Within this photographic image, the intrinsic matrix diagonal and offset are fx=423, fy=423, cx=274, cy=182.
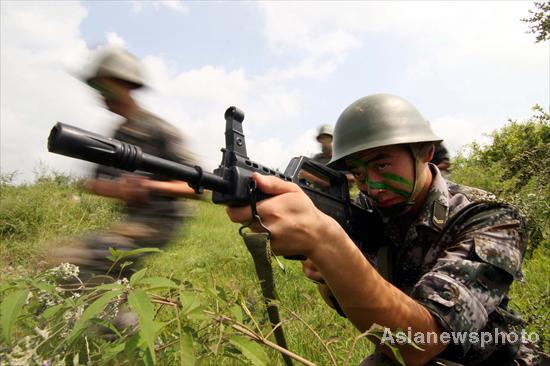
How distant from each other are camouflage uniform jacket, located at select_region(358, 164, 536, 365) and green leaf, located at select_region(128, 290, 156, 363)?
119 centimetres

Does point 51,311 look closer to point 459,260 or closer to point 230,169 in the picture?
point 230,169

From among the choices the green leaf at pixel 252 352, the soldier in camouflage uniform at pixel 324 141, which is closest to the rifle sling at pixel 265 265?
the green leaf at pixel 252 352

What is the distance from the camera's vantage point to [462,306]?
158 centimetres

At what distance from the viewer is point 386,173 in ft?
6.64

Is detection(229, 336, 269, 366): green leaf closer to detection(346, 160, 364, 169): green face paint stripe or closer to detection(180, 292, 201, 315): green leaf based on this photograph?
detection(180, 292, 201, 315): green leaf

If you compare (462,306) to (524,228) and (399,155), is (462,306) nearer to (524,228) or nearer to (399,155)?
(524,228)

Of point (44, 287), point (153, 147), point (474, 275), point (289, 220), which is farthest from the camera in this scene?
point (153, 147)

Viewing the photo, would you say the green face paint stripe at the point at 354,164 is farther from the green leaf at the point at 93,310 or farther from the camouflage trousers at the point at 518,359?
the green leaf at the point at 93,310

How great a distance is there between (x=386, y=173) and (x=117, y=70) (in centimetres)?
205

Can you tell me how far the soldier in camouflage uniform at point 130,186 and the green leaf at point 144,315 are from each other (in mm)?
1837

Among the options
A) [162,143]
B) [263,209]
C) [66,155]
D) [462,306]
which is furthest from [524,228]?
[162,143]

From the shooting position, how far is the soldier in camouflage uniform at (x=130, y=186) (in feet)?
8.93

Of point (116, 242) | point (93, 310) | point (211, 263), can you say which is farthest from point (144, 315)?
point (211, 263)

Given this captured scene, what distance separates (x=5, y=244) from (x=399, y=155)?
23.5 feet
